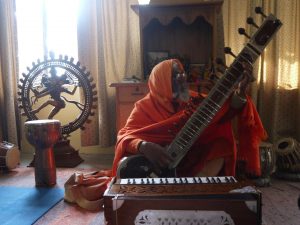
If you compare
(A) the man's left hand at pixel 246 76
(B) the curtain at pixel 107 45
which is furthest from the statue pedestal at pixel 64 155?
(A) the man's left hand at pixel 246 76

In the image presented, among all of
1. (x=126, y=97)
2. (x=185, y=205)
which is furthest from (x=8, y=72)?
(x=185, y=205)

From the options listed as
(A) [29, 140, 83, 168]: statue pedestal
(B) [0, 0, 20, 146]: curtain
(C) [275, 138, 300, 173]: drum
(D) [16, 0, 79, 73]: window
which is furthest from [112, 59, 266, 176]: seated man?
(B) [0, 0, 20, 146]: curtain

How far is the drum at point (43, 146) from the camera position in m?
2.54

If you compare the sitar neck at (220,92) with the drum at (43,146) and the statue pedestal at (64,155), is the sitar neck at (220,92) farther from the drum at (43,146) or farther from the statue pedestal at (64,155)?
the statue pedestal at (64,155)

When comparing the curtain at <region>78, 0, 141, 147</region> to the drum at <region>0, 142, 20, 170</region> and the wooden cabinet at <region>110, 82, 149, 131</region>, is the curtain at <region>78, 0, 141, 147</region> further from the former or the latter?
the drum at <region>0, 142, 20, 170</region>

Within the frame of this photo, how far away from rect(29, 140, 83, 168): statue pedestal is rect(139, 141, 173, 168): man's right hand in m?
1.81

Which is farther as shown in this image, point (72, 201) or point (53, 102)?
point (53, 102)

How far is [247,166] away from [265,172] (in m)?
1.02

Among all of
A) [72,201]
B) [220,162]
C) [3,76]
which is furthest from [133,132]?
[3,76]

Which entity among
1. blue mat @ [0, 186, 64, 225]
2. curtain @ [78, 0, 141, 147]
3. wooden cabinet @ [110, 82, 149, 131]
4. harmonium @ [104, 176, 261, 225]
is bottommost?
blue mat @ [0, 186, 64, 225]

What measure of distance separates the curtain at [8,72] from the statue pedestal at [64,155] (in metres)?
0.68

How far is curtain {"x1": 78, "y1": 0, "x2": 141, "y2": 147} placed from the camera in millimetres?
3387

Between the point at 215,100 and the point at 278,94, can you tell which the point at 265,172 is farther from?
the point at 215,100

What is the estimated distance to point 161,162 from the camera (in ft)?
5.01
